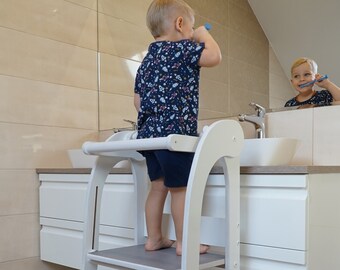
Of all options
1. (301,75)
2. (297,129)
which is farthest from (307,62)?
(297,129)

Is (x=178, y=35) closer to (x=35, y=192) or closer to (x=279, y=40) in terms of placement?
(x=279, y=40)

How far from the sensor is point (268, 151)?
129 centimetres

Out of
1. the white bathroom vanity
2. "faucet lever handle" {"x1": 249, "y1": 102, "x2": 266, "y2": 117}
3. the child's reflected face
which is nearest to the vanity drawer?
the white bathroom vanity

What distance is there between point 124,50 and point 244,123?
3.10 feet

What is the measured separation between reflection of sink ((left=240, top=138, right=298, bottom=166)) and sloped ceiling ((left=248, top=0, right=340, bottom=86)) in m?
0.41

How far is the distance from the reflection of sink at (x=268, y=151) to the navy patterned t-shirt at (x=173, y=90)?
0.66ft

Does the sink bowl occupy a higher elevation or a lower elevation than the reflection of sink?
lower

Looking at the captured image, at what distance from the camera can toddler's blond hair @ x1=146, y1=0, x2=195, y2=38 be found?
1.30 meters

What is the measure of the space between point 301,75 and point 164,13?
0.66 metres

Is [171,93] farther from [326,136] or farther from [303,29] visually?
[303,29]

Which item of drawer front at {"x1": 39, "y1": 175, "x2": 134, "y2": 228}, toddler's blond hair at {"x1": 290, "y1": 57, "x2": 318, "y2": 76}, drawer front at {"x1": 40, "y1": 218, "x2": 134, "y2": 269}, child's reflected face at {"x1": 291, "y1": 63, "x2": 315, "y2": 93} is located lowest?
drawer front at {"x1": 40, "y1": 218, "x2": 134, "y2": 269}

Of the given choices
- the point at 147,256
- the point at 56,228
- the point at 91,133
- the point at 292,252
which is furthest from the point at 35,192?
the point at 292,252

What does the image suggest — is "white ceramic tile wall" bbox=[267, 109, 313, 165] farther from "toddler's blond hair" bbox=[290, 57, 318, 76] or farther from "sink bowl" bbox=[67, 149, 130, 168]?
"sink bowl" bbox=[67, 149, 130, 168]

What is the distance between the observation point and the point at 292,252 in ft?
3.75
